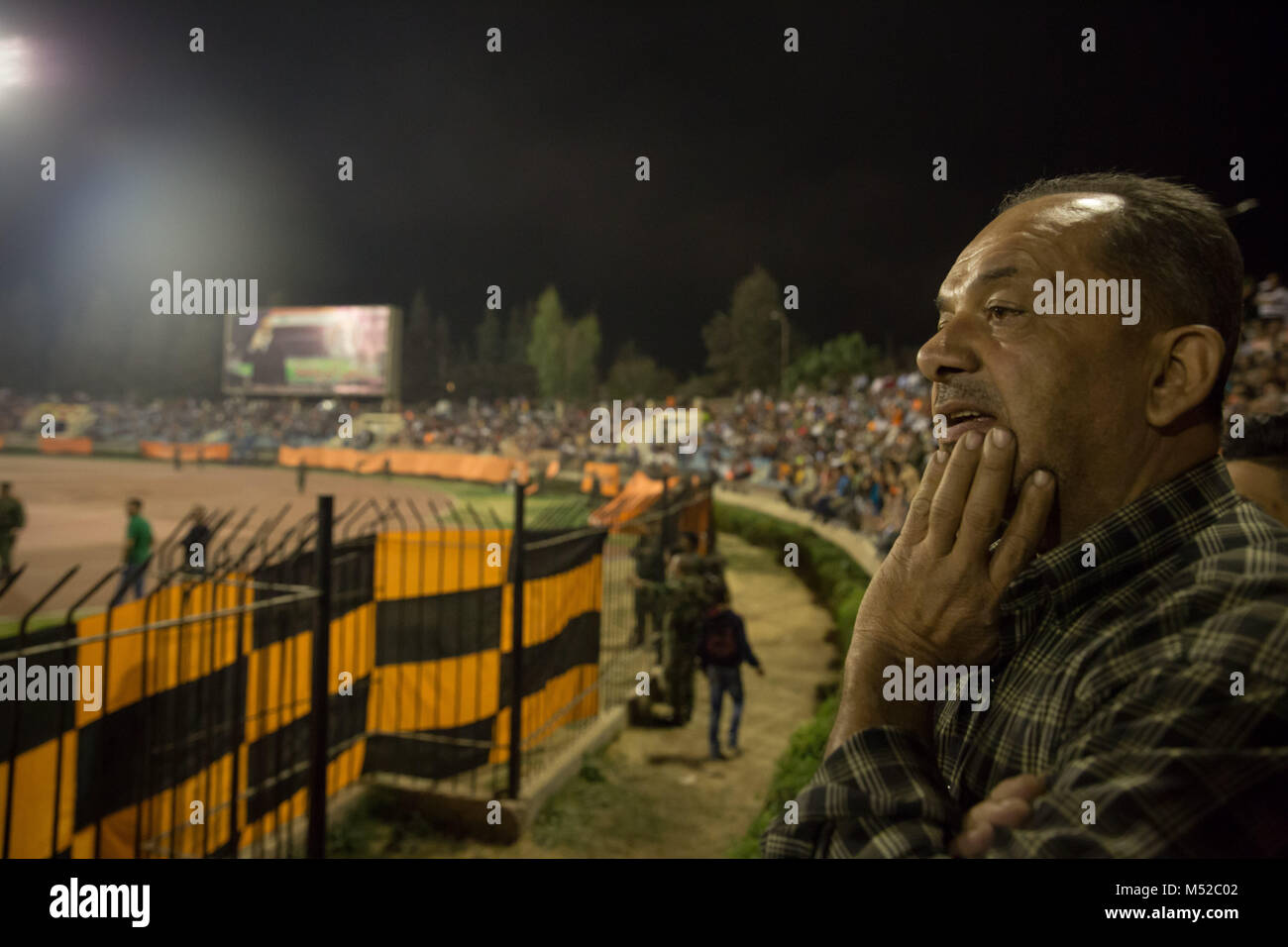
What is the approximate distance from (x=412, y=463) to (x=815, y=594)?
95.5 ft

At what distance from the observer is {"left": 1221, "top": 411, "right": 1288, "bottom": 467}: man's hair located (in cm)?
252

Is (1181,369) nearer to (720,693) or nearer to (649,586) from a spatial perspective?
(720,693)

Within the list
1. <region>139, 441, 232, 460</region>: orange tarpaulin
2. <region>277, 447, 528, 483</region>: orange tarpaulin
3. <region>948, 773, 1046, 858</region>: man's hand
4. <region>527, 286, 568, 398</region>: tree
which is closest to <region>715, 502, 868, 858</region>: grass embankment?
<region>948, 773, 1046, 858</region>: man's hand

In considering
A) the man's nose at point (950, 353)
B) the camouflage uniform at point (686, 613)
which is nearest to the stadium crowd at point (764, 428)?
the man's nose at point (950, 353)

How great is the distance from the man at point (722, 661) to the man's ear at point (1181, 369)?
20.2 feet

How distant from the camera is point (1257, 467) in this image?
254cm

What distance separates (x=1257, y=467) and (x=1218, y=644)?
2.04m

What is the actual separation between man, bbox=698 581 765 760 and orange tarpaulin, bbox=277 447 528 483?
2554 cm

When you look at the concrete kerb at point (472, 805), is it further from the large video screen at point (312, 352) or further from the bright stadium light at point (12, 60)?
the large video screen at point (312, 352)

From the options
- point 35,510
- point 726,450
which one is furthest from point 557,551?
point 726,450

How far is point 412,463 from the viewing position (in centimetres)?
3922

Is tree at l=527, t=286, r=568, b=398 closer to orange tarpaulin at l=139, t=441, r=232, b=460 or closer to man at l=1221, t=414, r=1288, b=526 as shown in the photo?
orange tarpaulin at l=139, t=441, r=232, b=460
